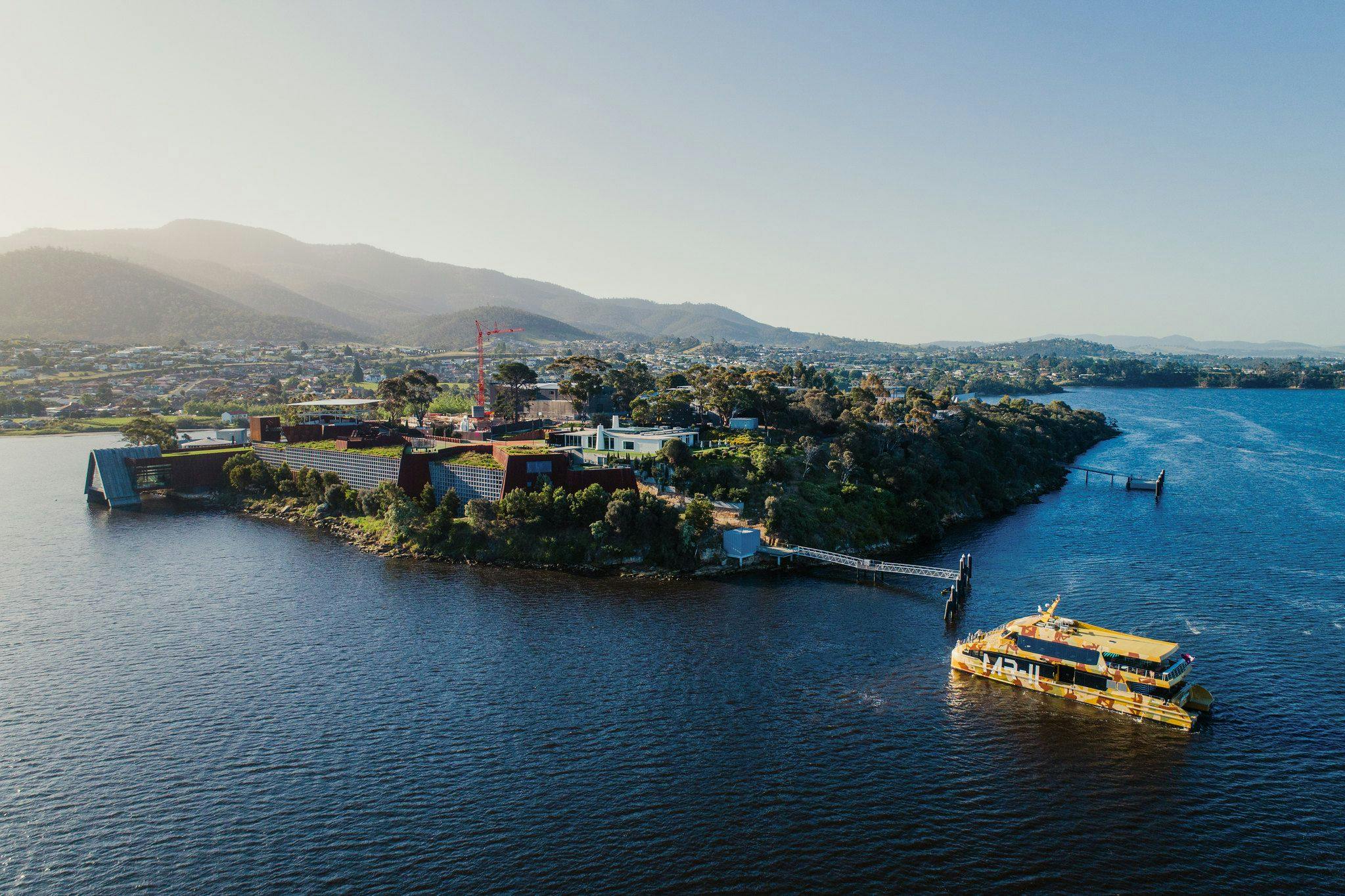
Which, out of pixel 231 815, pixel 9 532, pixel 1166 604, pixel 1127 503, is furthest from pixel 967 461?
pixel 9 532

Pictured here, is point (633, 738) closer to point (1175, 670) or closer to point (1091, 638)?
point (1091, 638)

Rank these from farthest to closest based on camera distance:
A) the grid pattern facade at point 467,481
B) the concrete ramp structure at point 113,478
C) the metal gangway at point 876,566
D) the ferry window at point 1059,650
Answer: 1. the concrete ramp structure at point 113,478
2. the grid pattern facade at point 467,481
3. the metal gangway at point 876,566
4. the ferry window at point 1059,650

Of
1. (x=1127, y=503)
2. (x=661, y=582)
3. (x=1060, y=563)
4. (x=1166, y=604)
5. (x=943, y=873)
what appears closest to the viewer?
(x=943, y=873)

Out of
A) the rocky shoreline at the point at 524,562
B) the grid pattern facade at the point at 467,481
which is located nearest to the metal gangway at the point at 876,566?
the rocky shoreline at the point at 524,562

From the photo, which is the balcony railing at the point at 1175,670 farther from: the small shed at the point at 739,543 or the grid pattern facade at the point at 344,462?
the grid pattern facade at the point at 344,462

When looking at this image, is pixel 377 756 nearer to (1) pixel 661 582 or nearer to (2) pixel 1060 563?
(1) pixel 661 582

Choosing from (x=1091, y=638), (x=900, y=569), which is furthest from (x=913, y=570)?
(x=1091, y=638)
